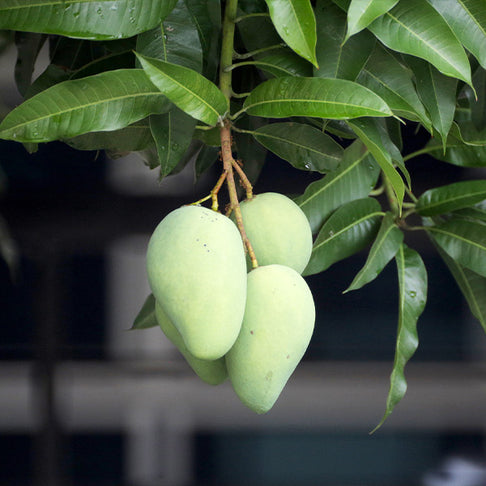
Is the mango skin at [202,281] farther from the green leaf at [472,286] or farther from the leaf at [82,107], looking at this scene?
the green leaf at [472,286]

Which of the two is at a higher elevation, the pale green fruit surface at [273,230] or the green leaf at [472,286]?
the pale green fruit surface at [273,230]

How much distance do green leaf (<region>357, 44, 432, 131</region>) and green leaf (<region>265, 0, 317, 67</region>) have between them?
69 millimetres

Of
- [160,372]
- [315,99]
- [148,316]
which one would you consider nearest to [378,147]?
[315,99]

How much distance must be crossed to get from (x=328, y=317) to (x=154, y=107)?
237 cm

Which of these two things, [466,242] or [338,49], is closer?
[338,49]

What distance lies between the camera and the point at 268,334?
376 millimetres

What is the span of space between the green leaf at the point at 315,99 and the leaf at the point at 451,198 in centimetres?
22

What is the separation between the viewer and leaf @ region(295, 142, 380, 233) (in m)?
0.56

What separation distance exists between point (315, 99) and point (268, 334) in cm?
13

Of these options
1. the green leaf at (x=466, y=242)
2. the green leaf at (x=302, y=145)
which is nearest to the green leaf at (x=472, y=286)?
the green leaf at (x=466, y=242)

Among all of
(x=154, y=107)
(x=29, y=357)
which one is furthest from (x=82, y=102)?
(x=29, y=357)

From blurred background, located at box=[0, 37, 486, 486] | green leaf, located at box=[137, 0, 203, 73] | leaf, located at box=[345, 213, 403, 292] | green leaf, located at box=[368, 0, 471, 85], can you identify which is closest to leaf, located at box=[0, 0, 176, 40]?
green leaf, located at box=[137, 0, 203, 73]

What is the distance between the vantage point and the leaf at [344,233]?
0.55m

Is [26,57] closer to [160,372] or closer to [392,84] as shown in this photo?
[392,84]
